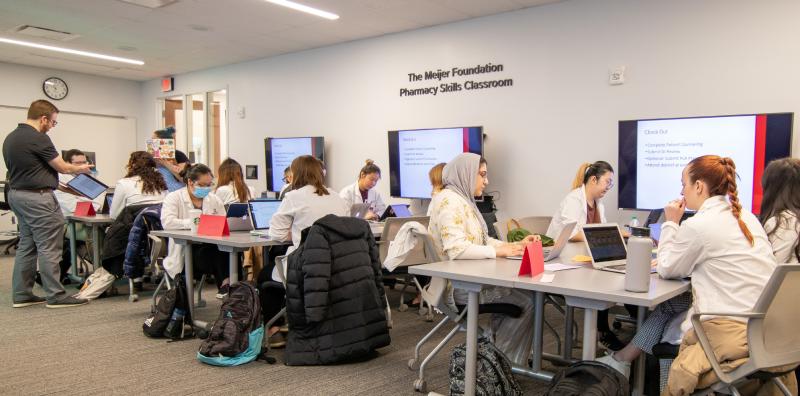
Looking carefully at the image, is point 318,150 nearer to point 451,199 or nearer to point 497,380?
point 451,199

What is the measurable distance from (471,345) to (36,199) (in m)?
3.90

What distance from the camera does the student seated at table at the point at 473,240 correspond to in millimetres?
2926

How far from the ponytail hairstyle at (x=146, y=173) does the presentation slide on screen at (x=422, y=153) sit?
2.57 meters

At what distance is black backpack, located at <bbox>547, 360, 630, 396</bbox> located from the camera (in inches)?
82.7

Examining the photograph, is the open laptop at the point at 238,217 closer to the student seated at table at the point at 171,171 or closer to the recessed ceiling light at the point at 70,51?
the student seated at table at the point at 171,171

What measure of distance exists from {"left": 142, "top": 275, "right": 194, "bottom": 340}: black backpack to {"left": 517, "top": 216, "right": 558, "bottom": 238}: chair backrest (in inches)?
94.9

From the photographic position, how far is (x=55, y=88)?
991cm

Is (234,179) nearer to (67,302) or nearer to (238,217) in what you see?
(238,217)

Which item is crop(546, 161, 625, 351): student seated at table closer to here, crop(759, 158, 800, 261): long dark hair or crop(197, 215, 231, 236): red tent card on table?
crop(759, 158, 800, 261): long dark hair

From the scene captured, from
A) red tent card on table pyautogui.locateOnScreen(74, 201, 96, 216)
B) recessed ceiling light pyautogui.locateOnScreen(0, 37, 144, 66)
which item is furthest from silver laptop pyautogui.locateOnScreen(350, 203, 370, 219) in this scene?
recessed ceiling light pyautogui.locateOnScreen(0, 37, 144, 66)

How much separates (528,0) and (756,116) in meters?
2.19

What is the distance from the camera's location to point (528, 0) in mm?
5492

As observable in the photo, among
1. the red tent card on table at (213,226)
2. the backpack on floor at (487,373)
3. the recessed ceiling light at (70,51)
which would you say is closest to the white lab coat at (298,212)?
the red tent card on table at (213,226)

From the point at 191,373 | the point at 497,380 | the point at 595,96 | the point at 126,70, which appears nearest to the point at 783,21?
the point at 595,96
